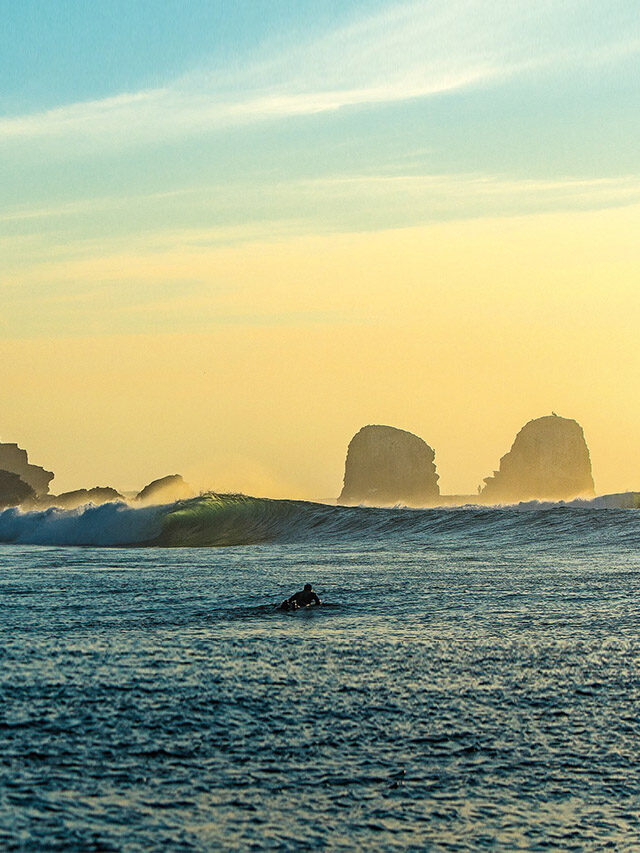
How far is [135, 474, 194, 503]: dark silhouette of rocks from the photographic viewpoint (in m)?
82.9

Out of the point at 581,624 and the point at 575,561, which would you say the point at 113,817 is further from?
the point at 575,561

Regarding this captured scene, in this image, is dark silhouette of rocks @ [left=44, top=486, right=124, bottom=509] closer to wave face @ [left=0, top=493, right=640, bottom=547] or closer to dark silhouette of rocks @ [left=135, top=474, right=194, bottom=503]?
dark silhouette of rocks @ [left=135, top=474, right=194, bottom=503]

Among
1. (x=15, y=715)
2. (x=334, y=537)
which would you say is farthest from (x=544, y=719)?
(x=334, y=537)

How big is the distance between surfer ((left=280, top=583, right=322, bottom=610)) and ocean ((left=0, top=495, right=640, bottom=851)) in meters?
0.50

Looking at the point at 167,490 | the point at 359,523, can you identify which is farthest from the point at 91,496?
the point at 359,523

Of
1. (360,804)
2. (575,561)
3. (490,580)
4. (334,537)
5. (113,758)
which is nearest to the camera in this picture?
(360,804)

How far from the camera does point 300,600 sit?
82.5 feet

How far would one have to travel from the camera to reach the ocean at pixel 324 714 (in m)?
10.7

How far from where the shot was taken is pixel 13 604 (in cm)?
2605

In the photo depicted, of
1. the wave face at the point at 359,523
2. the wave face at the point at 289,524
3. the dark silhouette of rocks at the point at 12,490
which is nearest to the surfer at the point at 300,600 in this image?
the wave face at the point at 289,524

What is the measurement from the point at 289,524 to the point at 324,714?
2015 inches

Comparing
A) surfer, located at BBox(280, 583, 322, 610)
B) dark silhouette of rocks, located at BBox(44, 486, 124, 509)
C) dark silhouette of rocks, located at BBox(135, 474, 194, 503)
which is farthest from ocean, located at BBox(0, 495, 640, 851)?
dark silhouette of rocks, located at BBox(44, 486, 124, 509)

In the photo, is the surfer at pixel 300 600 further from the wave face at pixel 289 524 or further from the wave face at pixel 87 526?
the wave face at pixel 87 526

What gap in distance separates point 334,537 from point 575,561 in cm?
2312
